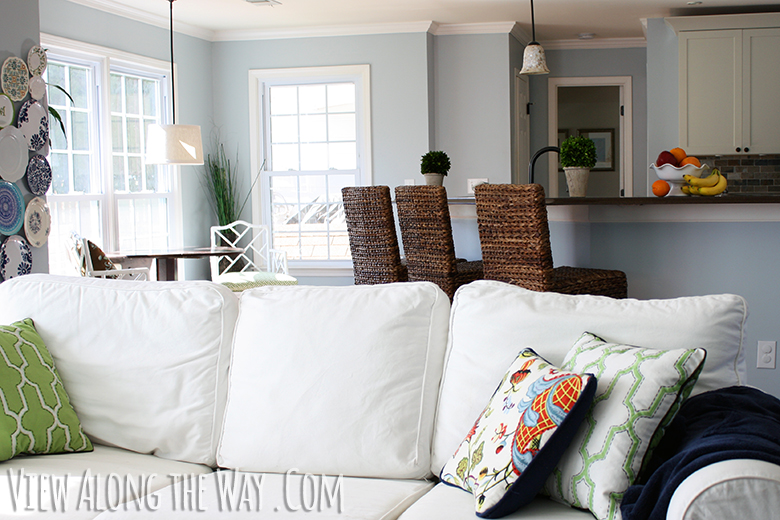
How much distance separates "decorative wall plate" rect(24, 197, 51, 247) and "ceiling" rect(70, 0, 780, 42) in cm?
204

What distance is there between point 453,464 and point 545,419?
325 mm

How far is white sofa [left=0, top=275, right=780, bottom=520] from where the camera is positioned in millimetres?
1627

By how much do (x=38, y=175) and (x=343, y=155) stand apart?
321 cm

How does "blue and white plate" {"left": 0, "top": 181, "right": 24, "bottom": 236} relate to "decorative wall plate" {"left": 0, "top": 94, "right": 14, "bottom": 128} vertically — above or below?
below

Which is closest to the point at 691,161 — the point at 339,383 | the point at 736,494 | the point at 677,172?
the point at 677,172

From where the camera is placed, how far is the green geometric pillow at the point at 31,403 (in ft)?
5.82

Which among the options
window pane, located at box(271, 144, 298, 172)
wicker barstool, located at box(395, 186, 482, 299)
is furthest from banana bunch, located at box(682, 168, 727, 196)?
window pane, located at box(271, 144, 298, 172)

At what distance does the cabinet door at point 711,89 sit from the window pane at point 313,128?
312cm

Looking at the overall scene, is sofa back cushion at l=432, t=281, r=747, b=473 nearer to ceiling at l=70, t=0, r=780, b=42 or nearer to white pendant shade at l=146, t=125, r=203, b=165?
white pendant shade at l=146, t=125, r=203, b=165

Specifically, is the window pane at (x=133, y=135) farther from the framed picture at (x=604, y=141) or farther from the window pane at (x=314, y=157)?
the framed picture at (x=604, y=141)

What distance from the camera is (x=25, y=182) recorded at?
3.61 meters

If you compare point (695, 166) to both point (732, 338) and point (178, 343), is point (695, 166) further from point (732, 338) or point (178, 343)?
point (178, 343)

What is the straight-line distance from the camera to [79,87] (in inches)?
201

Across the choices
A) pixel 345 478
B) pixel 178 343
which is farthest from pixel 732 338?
pixel 178 343
